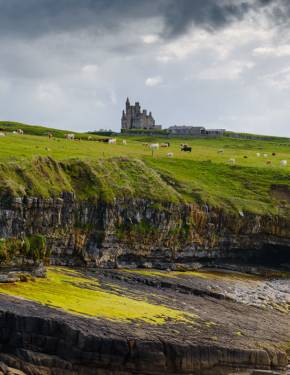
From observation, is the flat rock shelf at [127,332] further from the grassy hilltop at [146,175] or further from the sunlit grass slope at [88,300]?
the grassy hilltop at [146,175]

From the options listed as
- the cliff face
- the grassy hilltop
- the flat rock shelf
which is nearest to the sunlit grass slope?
the flat rock shelf

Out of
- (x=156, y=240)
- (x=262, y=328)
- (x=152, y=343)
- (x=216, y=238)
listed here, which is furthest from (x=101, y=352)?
(x=216, y=238)

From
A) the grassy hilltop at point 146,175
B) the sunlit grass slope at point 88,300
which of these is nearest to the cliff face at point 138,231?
the grassy hilltop at point 146,175

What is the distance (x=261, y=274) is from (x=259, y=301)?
25216 millimetres

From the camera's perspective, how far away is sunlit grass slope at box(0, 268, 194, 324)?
5169 cm

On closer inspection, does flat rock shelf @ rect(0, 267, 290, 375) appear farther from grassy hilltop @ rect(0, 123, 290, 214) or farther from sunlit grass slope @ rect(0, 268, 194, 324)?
grassy hilltop @ rect(0, 123, 290, 214)

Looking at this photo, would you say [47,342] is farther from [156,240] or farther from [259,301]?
[156,240]

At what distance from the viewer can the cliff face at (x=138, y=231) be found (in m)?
74.2

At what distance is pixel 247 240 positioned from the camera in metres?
99.1

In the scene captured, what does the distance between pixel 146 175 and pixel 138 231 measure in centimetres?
1232

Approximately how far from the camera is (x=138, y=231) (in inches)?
3420

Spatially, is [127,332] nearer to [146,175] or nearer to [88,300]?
[88,300]

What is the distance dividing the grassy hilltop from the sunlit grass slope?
13927 millimetres

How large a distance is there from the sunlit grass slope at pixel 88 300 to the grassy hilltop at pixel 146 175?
1393 cm
